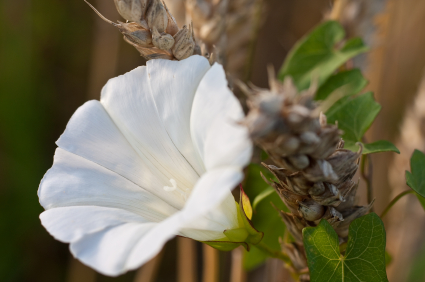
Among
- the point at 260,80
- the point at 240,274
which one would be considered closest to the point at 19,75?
the point at 260,80

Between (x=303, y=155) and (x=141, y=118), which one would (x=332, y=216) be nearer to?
(x=303, y=155)

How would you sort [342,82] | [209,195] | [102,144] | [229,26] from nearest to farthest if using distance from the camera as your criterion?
[209,195], [102,144], [342,82], [229,26]

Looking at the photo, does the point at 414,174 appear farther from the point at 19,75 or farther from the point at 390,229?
the point at 19,75

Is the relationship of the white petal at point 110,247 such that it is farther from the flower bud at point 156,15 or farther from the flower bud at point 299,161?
the flower bud at point 156,15

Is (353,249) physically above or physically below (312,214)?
below

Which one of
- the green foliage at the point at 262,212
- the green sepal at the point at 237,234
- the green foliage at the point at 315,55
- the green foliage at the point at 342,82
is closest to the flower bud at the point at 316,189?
the green sepal at the point at 237,234

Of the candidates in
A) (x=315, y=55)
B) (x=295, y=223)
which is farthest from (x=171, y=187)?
(x=315, y=55)

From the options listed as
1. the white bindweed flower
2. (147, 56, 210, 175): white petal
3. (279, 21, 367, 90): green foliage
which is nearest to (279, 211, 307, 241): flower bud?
the white bindweed flower
